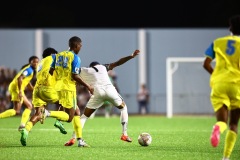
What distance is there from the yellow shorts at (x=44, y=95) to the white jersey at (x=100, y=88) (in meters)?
0.71

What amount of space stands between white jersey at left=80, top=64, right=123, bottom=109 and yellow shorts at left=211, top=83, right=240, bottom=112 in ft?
14.5

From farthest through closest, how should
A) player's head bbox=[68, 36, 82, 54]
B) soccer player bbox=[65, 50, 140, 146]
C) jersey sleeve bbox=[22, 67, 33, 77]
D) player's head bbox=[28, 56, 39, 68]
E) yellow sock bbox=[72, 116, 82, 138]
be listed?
1. jersey sleeve bbox=[22, 67, 33, 77]
2. player's head bbox=[28, 56, 39, 68]
3. soccer player bbox=[65, 50, 140, 146]
4. player's head bbox=[68, 36, 82, 54]
5. yellow sock bbox=[72, 116, 82, 138]

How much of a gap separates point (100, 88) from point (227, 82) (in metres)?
4.65

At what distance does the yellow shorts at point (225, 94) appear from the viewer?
345 inches

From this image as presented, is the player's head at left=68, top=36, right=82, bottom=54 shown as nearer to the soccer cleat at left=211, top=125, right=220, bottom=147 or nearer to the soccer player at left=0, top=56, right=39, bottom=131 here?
the soccer player at left=0, top=56, right=39, bottom=131

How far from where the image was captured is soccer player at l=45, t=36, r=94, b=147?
1178 centimetres

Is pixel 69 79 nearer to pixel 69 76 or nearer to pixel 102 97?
pixel 69 76

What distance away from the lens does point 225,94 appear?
28.8 ft

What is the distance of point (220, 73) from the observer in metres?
8.88

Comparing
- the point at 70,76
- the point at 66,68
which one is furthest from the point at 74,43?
the point at 70,76
